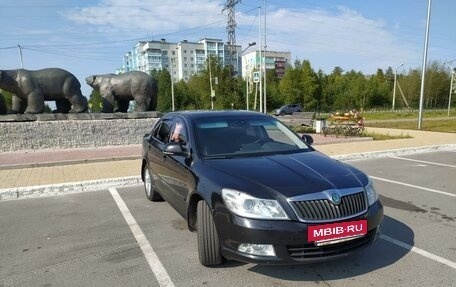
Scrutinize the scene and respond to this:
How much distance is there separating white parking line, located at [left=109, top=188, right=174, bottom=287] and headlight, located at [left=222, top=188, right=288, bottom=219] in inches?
38.2

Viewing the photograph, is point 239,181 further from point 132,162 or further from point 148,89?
point 148,89

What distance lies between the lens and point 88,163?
10.1 meters

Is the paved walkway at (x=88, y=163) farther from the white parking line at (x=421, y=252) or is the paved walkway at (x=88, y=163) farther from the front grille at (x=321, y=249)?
the front grille at (x=321, y=249)

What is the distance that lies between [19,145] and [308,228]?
12173 millimetres

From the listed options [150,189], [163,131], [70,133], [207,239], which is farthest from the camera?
[70,133]

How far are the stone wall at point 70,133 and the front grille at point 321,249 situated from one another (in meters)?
11.7

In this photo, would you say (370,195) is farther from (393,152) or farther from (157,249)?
(393,152)

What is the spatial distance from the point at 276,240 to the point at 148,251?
1.76 meters

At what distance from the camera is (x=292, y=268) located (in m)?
3.61

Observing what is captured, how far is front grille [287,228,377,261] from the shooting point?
3.14m

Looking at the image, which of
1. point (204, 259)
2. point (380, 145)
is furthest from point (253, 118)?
point (380, 145)

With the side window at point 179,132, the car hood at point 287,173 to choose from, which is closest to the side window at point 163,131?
the side window at point 179,132

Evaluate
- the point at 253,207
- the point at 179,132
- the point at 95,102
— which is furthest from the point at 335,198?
the point at 95,102

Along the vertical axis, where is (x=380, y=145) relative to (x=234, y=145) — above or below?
below
